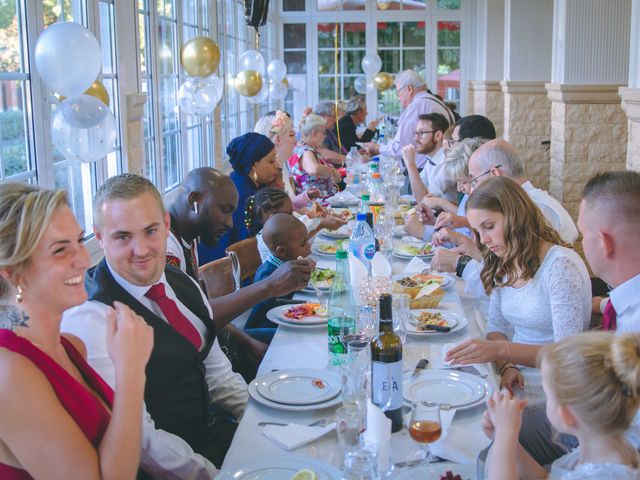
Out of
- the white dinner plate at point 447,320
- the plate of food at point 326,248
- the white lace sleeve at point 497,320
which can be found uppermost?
the plate of food at point 326,248

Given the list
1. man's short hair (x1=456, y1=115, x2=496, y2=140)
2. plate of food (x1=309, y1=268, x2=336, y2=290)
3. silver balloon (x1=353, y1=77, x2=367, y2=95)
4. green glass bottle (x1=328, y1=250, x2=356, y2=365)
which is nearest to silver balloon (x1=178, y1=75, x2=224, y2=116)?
man's short hair (x1=456, y1=115, x2=496, y2=140)

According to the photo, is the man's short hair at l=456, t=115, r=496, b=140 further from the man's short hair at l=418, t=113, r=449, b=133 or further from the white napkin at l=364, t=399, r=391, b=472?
the white napkin at l=364, t=399, r=391, b=472

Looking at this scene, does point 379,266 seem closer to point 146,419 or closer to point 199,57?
point 146,419

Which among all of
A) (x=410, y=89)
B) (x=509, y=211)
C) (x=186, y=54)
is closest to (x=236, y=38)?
(x=410, y=89)

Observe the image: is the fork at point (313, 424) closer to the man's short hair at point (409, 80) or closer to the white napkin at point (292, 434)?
the white napkin at point (292, 434)

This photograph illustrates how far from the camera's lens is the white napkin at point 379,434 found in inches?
62.7

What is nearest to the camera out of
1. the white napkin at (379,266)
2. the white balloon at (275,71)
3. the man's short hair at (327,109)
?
the white napkin at (379,266)

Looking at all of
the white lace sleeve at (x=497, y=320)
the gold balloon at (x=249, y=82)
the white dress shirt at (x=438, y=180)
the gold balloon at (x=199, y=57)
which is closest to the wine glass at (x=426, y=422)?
the white lace sleeve at (x=497, y=320)

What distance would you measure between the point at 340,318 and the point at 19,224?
1041 mm

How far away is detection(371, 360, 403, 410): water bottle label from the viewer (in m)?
1.77

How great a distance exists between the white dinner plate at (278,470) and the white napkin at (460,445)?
0.24m

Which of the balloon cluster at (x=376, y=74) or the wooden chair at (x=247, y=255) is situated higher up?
the balloon cluster at (x=376, y=74)

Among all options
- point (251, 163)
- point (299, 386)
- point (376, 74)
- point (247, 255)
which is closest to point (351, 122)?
point (376, 74)

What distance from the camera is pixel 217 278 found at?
314 centimetres
